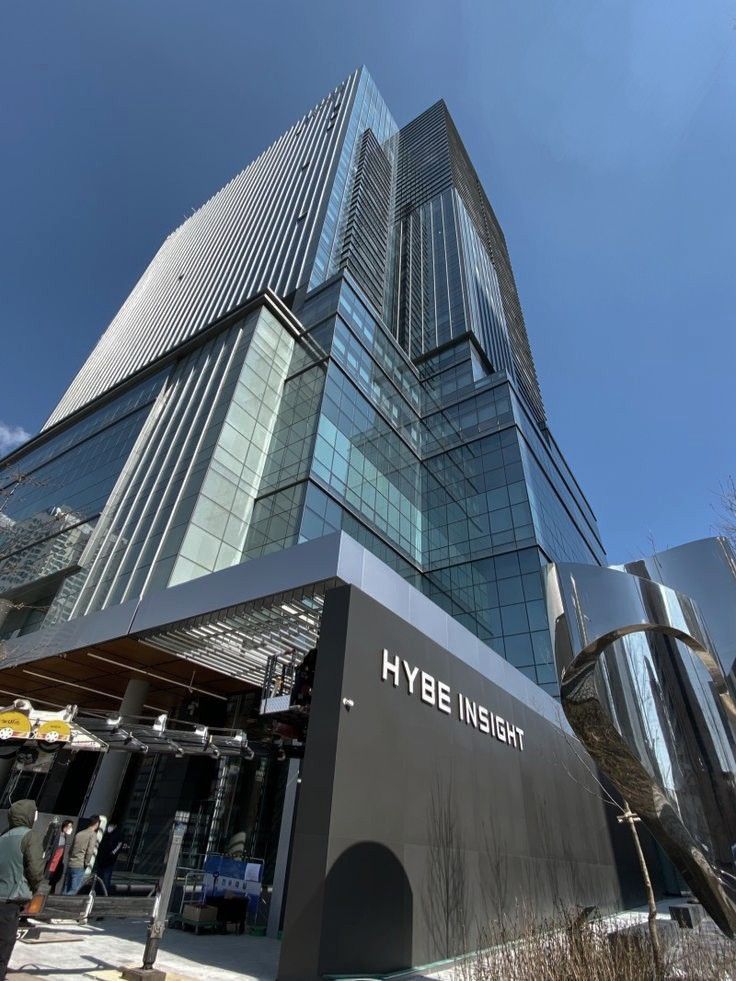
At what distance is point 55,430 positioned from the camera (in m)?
40.1

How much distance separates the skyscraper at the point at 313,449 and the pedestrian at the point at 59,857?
24.0ft

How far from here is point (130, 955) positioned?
7051 mm

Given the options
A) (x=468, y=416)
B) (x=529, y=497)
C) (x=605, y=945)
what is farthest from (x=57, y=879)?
(x=468, y=416)

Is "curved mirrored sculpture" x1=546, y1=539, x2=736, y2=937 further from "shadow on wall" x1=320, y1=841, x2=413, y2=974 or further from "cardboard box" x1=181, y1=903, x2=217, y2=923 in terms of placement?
"cardboard box" x1=181, y1=903, x2=217, y2=923

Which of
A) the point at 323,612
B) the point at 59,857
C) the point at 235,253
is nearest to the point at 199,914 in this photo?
the point at 59,857

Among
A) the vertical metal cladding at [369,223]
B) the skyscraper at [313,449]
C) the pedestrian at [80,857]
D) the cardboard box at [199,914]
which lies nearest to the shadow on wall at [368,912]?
the cardboard box at [199,914]

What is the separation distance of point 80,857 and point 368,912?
6110 millimetres

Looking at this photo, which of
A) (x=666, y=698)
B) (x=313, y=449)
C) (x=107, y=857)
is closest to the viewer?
(x=666, y=698)

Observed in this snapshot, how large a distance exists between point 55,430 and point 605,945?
45.4 meters

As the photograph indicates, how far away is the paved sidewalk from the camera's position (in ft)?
20.0

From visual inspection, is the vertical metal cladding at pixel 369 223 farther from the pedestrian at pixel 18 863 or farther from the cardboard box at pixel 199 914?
the pedestrian at pixel 18 863

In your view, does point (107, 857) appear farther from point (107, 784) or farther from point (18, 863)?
point (18, 863)

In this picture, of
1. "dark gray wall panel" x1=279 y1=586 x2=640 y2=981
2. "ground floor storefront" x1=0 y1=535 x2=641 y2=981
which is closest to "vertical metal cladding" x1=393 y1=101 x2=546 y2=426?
"ground floor storefront" x1=0 y1=535 x2=641 y2=981

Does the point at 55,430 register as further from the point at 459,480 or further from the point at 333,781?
the point at 333,781
